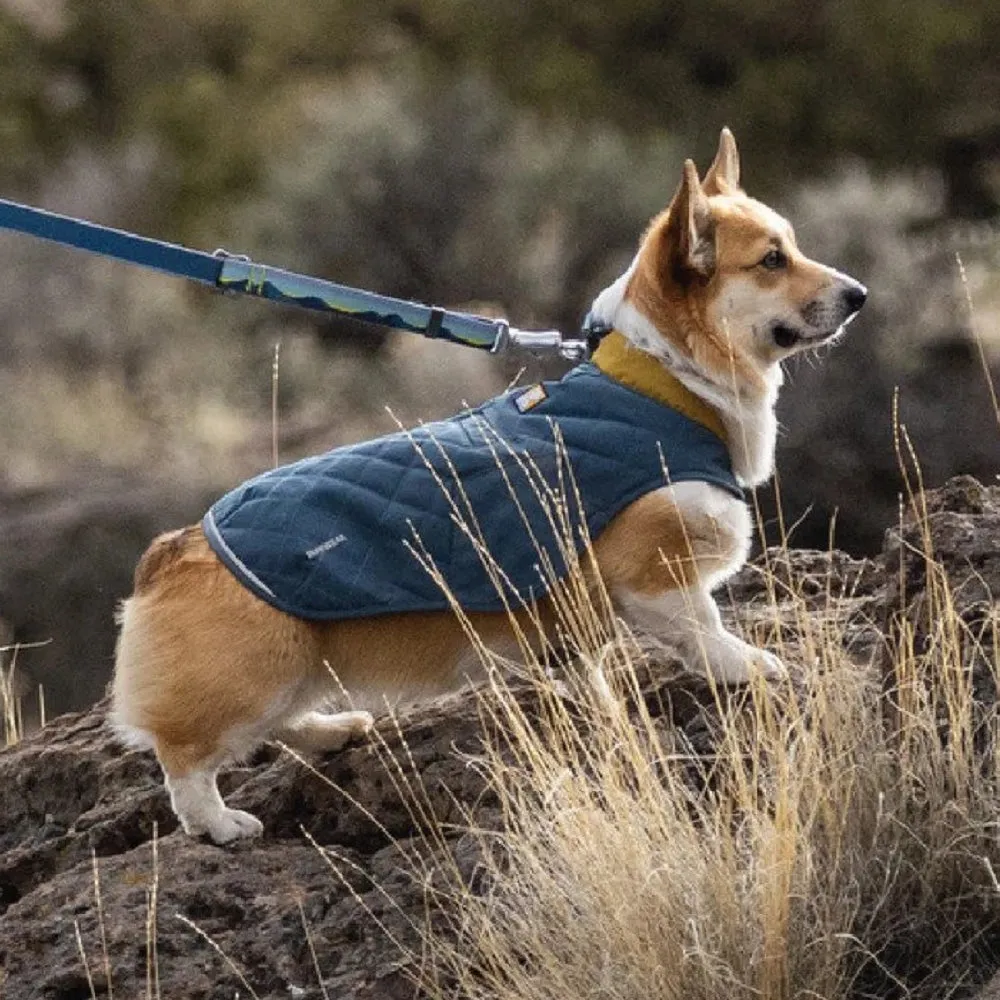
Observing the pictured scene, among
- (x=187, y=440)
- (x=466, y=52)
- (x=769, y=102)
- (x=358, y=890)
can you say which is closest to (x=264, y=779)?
(x=358, y=890)

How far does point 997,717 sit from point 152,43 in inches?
1054

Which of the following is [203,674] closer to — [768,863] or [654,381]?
[654,381]

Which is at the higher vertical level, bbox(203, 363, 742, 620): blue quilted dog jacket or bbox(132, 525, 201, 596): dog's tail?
bbox(203, 363, 742, 620): blue quilted dog jacket

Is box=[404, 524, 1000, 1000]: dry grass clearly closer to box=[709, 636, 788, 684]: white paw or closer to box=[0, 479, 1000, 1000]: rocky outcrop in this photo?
box=[0, 479, 1000, 1000]: rocky outcrop

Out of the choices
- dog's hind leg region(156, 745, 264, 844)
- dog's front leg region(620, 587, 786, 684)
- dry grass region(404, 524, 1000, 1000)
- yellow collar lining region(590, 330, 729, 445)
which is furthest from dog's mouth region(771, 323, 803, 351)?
dog's hind leg region(156, 745, 264, 844)

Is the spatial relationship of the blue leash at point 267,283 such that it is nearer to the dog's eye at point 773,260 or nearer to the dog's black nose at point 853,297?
the dog's eye at point 773,260

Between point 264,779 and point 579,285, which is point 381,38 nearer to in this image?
point 579,285

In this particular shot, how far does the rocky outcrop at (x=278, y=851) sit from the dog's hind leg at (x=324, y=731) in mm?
33

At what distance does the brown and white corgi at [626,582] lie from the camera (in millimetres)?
5168

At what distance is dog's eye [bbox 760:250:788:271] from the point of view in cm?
559

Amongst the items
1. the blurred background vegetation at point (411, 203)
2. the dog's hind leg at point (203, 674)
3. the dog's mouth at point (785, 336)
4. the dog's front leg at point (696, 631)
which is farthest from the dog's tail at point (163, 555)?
the blurred background vegetation at point (411, 203)

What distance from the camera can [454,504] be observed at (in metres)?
5.14

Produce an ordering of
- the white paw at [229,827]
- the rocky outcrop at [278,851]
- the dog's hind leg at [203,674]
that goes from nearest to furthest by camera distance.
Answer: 1. the rocky outcrop at [278,851]
2. the dog's hind leg at [203,674]
3. the white paw at [229,827]

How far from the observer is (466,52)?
91.4ft
